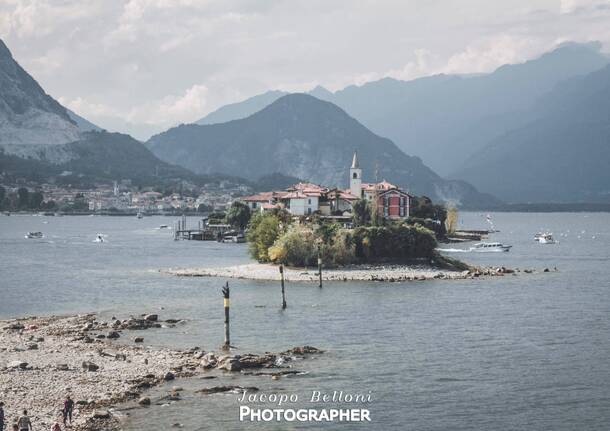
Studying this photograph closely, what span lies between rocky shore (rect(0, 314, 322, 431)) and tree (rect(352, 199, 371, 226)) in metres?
64.9

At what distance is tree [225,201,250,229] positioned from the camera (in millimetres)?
180000

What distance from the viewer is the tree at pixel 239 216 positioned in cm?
18000

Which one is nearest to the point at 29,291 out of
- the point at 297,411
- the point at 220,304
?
the point at 220,304

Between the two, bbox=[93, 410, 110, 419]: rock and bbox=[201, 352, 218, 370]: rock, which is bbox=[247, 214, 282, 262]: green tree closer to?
bbox=[201, 352, 218, 370]: rock

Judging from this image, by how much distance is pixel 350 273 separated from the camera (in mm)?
90125

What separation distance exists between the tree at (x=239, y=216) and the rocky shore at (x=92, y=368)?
401 ft

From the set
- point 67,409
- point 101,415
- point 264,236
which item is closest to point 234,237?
point 264,236

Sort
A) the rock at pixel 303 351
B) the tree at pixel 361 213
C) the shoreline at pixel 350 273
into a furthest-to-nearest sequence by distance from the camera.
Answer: the tree at pixel 361 213 → the shoreline at pixel 350 273 → the rock at pixel 303 351

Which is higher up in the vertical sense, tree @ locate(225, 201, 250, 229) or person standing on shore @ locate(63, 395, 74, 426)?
tree @ locate(225, 201, 250, 229)

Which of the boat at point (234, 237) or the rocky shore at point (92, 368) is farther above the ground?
the boat at point (234, 237)

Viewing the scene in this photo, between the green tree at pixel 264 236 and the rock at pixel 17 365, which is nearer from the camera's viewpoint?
the rock at pixel 17 365

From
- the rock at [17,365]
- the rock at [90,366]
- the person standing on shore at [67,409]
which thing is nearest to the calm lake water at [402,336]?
the person standing on shore at [67,409]

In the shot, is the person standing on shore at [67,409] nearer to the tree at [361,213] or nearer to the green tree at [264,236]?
the green tree at [264,236]

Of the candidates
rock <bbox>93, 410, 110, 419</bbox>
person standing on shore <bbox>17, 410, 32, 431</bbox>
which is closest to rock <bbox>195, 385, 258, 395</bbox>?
rock <bbox>93, 410, 110, 419</bbox>
